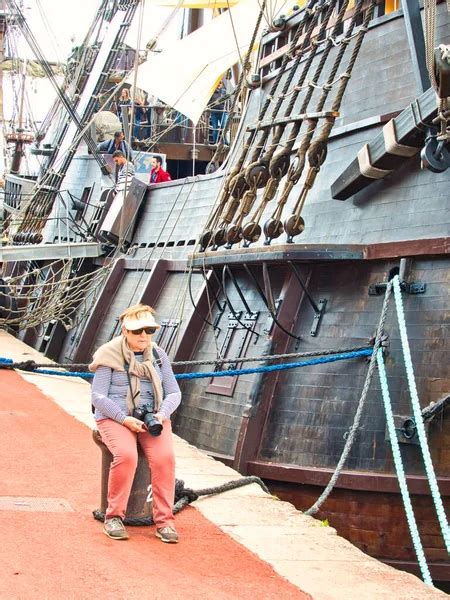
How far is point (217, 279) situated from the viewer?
1310 cm

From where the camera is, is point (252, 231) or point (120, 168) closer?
point (252, 231)

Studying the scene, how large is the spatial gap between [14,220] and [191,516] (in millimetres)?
19277

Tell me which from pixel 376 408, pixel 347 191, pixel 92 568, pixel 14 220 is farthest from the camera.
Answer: pixel 14 220

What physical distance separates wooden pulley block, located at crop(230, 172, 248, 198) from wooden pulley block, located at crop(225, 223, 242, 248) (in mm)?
538

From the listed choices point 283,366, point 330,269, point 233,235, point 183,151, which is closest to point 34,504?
point 283,366

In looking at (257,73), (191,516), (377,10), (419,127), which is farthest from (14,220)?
(191,516)

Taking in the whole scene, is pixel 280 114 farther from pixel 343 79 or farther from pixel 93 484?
pixel 93 484

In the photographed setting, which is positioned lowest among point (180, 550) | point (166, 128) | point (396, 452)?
point (180, 550)

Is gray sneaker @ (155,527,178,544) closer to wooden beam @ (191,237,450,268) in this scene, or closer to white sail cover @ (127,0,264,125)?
wooden beam @ (191,237,450,268)

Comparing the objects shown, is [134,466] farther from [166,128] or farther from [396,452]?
[166,128]

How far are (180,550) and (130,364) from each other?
1.15 metres

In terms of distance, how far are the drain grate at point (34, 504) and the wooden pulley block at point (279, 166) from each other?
17.5 ft

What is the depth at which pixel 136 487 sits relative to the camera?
740 centimetres

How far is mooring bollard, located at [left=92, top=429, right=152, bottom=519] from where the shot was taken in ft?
24.2
